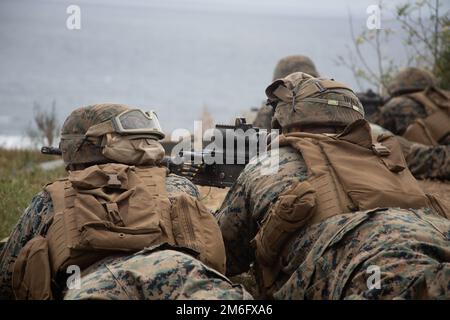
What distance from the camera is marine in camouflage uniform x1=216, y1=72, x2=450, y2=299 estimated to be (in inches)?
141

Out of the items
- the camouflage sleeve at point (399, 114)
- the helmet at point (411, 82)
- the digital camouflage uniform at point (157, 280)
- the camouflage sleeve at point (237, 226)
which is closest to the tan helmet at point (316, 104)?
the camouflage sleeve at point (237, 226)

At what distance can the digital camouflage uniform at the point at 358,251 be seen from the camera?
358 centimetres

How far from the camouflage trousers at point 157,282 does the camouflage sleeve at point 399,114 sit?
672 centimetres

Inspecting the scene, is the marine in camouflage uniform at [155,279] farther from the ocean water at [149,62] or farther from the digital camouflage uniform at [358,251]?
the ocean water at [149,62]

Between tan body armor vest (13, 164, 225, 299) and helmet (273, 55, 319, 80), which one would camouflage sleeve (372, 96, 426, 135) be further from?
tan body armor vest (13, 164, 225, 299)

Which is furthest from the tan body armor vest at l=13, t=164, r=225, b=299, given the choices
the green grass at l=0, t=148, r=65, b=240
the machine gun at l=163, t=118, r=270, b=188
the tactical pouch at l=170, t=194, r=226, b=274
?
the green grass at l=0, t=148, r=65, b=240

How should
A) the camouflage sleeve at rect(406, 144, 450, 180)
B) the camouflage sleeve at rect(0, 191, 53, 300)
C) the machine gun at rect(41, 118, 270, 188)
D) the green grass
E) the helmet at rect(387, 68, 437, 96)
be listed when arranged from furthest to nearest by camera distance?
the helmet at rect(387, 68, 437, 96), the camouflage sleeve at rect(406, 144, 450, 180), the green grass, the machine gun at rect(41, 118, 270, 188), the camouflage sleeve at rect(0, 191, 53, 300)

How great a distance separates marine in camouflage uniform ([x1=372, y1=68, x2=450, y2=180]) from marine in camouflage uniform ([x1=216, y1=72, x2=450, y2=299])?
4619mm

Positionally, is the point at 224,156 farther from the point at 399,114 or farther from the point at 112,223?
the point at 399,114

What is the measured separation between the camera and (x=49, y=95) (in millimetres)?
53688

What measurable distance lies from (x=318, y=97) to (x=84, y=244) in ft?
5.69

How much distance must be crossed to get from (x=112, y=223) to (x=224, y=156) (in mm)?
2042

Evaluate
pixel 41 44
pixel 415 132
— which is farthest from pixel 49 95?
pixel 415 132

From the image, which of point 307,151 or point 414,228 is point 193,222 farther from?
point 414,228
